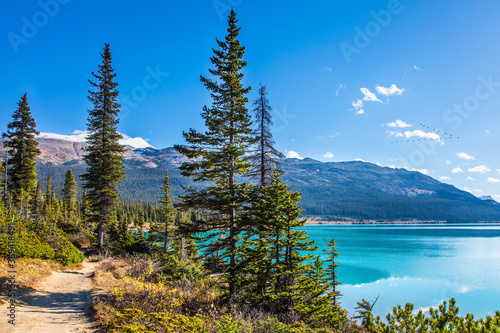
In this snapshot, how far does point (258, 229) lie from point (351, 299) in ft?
72.3

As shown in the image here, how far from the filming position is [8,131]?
2578 cm

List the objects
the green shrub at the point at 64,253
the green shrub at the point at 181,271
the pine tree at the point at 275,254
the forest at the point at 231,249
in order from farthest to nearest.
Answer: the green shrub at the point at 64,253 < the green shrub at the point at 181,271 < the pine tree at the point at 275,254 < the forest at the point at 231,249

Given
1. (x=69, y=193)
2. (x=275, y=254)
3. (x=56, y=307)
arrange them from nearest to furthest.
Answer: (x=56, y=307), (x=275, y=254), (x=69, y=193)

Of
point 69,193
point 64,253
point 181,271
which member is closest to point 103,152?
point 64,253

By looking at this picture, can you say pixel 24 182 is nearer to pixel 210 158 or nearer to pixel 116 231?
pixel 116 231

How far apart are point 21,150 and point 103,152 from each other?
12173mm

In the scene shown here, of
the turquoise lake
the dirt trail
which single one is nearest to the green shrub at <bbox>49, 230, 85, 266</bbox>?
the dirt trail

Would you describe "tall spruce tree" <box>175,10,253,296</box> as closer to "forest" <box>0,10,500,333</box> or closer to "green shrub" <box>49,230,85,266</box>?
"forest" <box>0,10,500,333</box>

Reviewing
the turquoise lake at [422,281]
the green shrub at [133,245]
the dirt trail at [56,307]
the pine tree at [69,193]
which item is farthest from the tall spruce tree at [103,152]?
the pine tree at [69,193]

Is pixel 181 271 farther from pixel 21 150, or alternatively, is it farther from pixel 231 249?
pixel 21 150

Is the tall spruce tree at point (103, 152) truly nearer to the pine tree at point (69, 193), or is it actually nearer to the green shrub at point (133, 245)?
the green shrub at point (133, 245)

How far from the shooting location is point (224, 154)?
41.1 ft

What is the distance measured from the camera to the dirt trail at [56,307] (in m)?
7.46

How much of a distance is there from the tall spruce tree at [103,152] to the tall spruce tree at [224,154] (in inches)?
468
